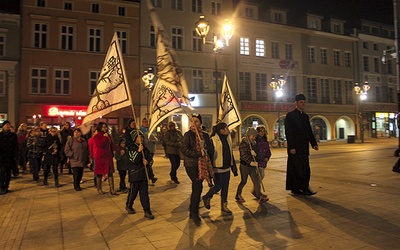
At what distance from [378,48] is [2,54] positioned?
139ft

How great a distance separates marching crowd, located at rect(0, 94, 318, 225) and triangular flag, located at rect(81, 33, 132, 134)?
67cm

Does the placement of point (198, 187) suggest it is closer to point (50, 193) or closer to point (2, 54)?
point (50, 193)

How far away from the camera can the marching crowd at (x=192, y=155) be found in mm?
5930

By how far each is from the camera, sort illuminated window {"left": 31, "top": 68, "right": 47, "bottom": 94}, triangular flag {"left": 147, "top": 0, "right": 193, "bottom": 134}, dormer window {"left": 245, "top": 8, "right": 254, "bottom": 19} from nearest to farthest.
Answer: triangular flag {"left": 147, "top": 0, "right": 193, "bottom": 134} < illuminated window {"left": 31, "top": 68, "right": 47, "bottom": 94} < dormer window {"left": 245, "top": 8, "right": 254, "bottom": 19}

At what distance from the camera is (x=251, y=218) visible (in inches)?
237

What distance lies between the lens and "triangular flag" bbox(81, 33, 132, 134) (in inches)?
268

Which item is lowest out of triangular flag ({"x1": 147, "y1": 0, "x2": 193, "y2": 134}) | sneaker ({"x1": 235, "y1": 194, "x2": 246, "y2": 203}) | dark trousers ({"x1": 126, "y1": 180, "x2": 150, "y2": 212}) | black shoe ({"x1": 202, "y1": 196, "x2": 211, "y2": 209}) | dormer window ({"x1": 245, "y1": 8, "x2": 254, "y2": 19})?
sneaker ({"x1": 235, "y1": 194, "x2": 246, "y2": 203})

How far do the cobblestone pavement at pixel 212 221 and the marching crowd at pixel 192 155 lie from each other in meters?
0.39

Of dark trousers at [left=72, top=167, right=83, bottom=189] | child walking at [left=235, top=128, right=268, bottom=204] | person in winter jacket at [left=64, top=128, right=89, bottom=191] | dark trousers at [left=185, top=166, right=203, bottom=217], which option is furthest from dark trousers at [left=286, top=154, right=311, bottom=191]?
dark trousers at [left=72, top=167, right=83, bottom=189]

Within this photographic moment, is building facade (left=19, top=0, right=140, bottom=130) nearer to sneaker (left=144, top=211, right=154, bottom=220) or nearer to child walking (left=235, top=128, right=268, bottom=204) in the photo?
child walking (left=235, top=128, right=268, bottom=204)

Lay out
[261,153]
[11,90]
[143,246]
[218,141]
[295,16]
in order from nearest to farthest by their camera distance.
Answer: [143,246]
[218,141]
[261,153]
[11,90]
[295,16]

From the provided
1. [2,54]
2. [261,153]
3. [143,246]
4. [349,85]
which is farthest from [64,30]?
[349,85]

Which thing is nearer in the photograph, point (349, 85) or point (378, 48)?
point (349, 85)

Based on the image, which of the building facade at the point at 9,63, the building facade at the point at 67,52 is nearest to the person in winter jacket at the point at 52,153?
the building facade at the point at 67,52
